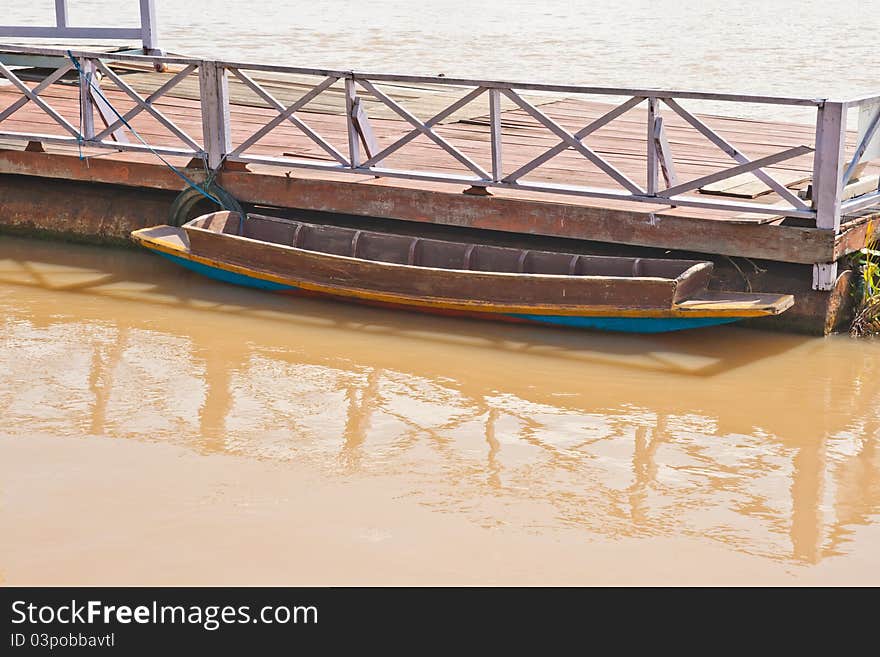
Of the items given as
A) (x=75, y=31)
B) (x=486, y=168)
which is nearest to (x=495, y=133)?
(x=486, y=168)

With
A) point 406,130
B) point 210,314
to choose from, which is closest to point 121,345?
point 210,314

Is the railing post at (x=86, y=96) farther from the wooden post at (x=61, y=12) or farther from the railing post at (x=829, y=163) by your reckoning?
the railing post at (x=829, y=163)

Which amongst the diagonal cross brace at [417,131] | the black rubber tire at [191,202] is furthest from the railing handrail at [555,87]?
the black rubber tire at [191,202]

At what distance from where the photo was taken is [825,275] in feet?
27.8

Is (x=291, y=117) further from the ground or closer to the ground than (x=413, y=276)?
further from the ground

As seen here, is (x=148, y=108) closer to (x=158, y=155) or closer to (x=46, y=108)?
(x=158, y=155)

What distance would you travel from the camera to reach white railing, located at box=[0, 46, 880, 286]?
825cm

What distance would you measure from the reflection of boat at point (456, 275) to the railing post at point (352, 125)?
504mm

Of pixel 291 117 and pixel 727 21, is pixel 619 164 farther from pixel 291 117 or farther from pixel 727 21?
pixel 727 21

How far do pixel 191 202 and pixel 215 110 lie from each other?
749 millimetres

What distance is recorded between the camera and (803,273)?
28.5 ft

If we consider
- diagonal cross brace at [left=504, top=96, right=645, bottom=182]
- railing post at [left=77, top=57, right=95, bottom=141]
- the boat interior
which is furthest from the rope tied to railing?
diagonal cross brace at [left=504, top=96, right=645, bottom=182]

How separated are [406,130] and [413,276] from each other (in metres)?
2.62

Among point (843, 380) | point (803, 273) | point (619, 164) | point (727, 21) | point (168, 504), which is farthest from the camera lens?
point (727, 21)
